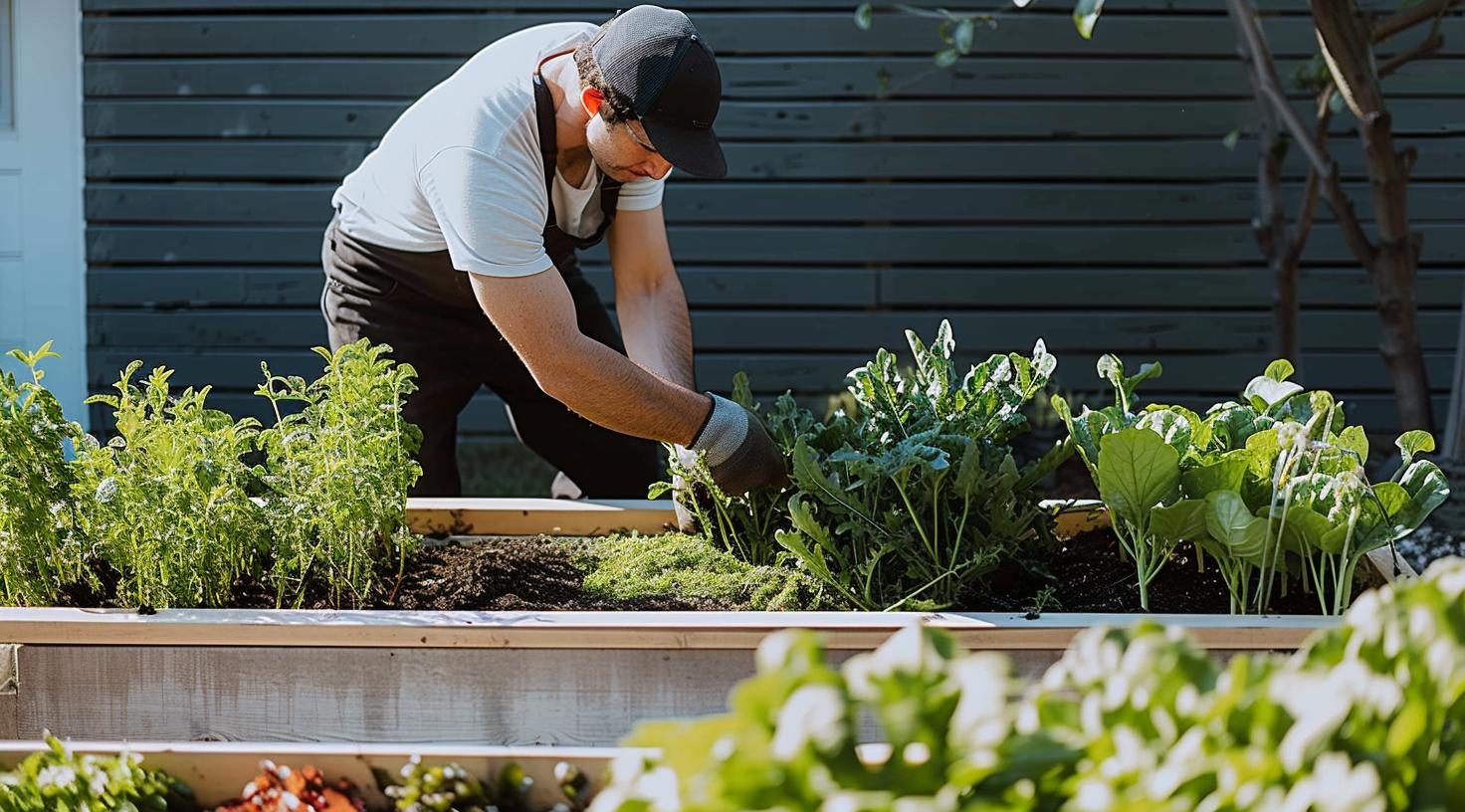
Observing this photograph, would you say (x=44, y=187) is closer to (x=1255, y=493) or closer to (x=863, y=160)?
(x=863, y=160)

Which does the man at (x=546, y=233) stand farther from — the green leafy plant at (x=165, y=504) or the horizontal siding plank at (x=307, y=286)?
the horizontal siding plank at (x=307, y=286)

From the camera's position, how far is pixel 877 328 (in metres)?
5.06

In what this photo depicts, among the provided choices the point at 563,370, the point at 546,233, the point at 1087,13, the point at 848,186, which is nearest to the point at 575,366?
the point at 563,370

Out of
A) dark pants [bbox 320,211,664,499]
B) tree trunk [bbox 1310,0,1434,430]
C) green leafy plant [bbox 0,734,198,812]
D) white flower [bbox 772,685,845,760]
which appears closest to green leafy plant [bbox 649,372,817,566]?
dark pants [bbox 320,211,664,499]

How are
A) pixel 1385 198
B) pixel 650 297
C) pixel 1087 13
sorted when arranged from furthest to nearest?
pixel 1385 198 < pixel 650 297 < pixel 1087 13

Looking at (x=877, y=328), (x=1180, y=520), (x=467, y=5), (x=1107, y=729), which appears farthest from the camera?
(x=877, y=328)

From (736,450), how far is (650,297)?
2.12ft

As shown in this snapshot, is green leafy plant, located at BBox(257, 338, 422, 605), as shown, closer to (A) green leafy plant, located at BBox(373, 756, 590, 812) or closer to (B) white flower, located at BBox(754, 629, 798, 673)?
(A) green leafy plant, located at BBox(373, 756, 590, 812)

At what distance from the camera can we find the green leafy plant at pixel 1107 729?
0.73 meters

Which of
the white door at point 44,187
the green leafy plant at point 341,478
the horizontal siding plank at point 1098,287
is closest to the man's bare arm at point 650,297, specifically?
the green leafy plant at point 341,478

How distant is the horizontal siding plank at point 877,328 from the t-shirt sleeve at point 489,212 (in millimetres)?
2995

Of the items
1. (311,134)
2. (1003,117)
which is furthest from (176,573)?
(1003,117)

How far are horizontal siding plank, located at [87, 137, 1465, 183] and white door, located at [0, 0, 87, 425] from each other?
18 centimetres

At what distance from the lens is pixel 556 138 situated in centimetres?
218
